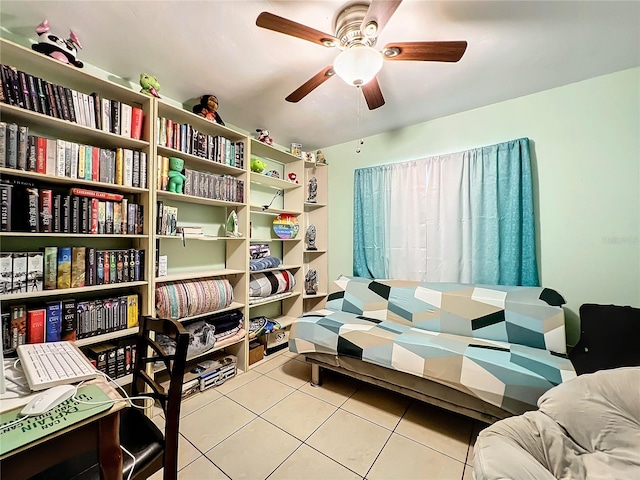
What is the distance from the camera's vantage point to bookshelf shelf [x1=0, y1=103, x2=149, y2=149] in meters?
1.34

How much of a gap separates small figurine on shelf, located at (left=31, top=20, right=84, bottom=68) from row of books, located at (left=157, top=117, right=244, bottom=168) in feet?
1.64

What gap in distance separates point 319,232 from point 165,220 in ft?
5.99

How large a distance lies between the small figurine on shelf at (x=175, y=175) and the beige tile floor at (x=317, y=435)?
1655 mm

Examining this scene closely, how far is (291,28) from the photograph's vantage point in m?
1.20

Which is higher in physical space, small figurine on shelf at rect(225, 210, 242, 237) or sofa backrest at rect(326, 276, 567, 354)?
small figurine on shelf at rect(225, 210, 242, 237)

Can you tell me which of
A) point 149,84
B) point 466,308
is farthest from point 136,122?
point 466,308

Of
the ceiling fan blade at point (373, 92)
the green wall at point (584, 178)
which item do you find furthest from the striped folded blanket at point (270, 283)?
the green wall at point (584, 178)

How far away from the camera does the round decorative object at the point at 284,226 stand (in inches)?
114

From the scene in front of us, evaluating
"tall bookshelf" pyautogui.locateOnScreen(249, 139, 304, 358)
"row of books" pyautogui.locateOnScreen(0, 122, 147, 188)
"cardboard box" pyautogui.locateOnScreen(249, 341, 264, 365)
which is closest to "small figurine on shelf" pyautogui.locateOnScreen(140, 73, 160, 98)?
"row of books" pyautogui.locateOnScreen(0, 122, 147, 188)

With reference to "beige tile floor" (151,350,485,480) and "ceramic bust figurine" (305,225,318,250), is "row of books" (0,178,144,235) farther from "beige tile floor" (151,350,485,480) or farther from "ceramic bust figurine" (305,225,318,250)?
"ceramic bust figurine" (305,225,318,250)

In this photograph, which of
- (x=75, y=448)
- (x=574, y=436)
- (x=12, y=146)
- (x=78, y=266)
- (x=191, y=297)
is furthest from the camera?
(x=191, y=297)

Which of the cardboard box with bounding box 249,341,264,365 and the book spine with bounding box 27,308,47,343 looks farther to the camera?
the cardboard box with bounding box 249,341,264,365

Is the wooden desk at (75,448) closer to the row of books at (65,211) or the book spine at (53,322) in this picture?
the book spine at (53,322)

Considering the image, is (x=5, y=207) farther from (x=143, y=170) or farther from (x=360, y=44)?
(x=360, y=44)
